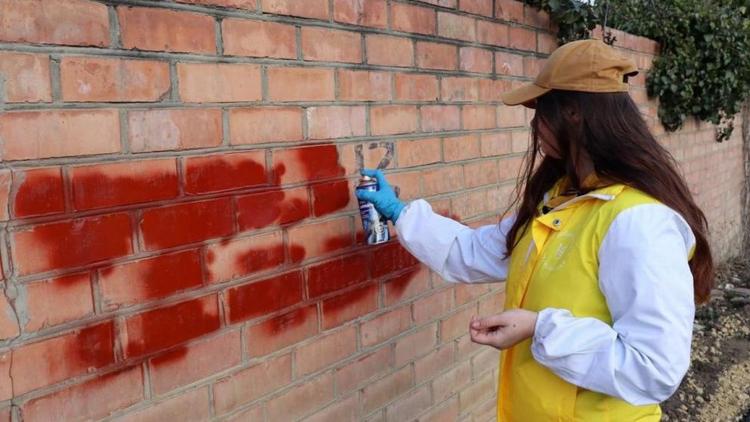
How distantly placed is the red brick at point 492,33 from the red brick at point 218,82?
135 centimetres

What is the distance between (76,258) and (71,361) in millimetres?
236

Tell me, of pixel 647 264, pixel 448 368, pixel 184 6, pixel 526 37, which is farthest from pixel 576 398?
pixel 526 37

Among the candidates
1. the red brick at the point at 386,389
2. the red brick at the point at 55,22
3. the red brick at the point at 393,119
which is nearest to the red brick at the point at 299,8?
the red brick at the point at 393,119

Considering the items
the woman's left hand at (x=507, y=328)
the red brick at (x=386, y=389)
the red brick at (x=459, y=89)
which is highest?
the red brick at (x=459, y=89)

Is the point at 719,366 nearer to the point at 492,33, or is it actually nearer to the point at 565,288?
the point at 492,33

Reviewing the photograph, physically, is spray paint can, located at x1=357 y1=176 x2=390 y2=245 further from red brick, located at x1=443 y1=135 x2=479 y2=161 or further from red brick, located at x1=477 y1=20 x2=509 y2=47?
red brick, located at x1=477 y1=20 x2=509 y2=47

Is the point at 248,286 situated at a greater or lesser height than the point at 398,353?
→ greater

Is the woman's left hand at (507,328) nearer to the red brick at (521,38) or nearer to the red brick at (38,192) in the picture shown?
the red brick at (38,192)

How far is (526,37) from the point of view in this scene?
321cm

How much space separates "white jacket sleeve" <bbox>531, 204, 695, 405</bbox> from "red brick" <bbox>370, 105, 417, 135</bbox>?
968mm

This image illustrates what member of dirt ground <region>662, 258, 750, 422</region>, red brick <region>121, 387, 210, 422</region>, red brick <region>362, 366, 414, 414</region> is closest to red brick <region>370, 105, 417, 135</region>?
red brick <region>362, 366, 414, 414</region>

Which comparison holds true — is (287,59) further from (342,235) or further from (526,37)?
(526,37)

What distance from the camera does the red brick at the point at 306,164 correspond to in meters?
1.93

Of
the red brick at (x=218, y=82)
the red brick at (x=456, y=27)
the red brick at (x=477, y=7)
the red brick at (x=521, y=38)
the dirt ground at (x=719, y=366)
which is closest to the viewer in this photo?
the red brick at (x=218, y=82)
